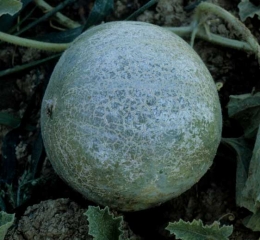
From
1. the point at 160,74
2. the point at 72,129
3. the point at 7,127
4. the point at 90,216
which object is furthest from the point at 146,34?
the point at 7,127

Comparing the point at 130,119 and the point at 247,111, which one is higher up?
the point at 130,119

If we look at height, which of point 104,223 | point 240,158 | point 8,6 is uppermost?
point 8,6

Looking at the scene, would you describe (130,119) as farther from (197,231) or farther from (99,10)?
(99,10)

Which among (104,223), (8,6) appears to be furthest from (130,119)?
(8,6)

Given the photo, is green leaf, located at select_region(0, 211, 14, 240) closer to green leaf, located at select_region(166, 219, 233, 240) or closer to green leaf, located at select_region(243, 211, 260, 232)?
green leaf, located at select_region(166, 219, 233, 240)

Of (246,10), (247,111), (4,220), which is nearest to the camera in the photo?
(4,220)

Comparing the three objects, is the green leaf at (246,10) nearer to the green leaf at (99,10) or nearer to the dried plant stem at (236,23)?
the dried plant stem at (236,23)
